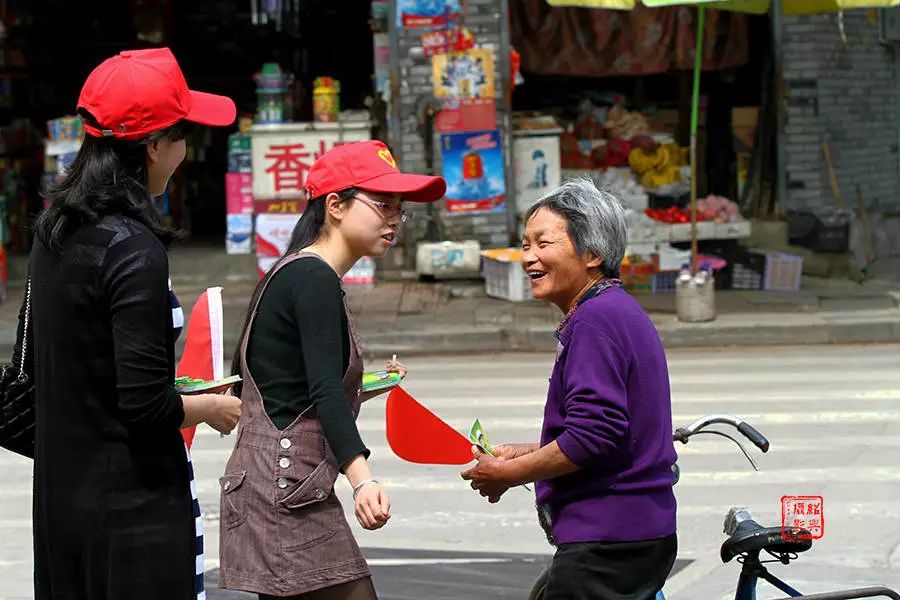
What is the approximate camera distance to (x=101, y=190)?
3.38 metres

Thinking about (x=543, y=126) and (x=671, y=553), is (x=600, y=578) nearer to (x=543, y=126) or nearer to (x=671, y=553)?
(x=671, y=553)

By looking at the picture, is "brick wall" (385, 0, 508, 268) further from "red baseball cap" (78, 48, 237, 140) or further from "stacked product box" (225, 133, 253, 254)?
"red baseball cap" (78, 48, 237, 140)

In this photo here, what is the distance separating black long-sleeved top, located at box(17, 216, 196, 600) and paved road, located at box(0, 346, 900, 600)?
9.23 feet

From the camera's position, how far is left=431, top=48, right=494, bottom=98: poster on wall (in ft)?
48.5

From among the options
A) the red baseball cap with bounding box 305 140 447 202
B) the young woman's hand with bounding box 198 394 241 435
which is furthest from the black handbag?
the red baseball cap with bounding box 305 140 447 202

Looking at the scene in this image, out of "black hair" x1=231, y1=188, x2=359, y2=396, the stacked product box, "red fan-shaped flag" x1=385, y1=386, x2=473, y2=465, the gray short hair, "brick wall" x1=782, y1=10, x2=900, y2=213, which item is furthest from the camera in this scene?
"brick wall" x1=782, y1=10, x2=900, y2=213

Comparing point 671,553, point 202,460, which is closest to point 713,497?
point 202,460

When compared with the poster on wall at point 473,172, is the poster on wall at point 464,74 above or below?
above

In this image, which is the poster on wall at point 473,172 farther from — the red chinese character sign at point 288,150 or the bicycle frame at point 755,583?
the bicycle frame at point 755,583

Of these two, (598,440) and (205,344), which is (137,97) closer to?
(205,344)

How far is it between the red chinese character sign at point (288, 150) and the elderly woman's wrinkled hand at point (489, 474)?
1138 centimetres

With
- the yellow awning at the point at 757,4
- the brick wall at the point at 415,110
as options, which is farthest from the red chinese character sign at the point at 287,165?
the yellow awning at the point at 757,4

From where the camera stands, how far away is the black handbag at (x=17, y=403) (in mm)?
3590

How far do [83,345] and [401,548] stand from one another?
12.0ft
